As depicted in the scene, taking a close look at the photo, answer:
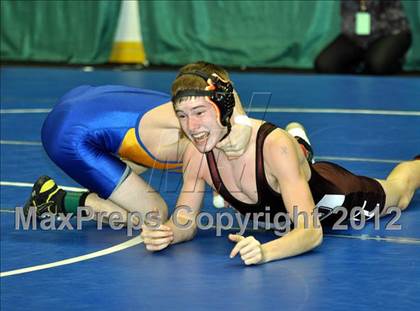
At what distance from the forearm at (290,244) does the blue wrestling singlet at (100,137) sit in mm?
815

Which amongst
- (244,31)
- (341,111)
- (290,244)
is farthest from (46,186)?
(244,31)

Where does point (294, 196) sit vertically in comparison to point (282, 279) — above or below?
above

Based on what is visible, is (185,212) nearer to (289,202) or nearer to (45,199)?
(289,202)

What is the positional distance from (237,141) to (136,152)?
736mm

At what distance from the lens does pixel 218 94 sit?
3812 mm

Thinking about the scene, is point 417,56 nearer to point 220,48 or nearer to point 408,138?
point 220,48

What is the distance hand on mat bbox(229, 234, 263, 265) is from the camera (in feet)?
12.2

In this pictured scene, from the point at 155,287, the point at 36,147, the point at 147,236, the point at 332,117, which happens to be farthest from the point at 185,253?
the point at 332,117

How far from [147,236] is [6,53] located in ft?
25.4

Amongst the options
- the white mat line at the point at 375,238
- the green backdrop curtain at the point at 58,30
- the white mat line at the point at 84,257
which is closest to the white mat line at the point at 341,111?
the white mat line at the point at 375,238

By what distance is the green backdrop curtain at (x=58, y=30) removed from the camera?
1089cm

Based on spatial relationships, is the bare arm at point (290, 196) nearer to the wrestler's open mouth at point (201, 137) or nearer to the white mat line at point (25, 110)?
the wrestler's open mouth at point (201, 137)

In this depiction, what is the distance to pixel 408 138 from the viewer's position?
244 inches

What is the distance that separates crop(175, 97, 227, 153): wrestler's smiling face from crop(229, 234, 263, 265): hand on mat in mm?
367
